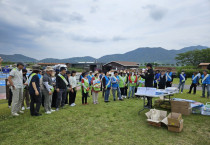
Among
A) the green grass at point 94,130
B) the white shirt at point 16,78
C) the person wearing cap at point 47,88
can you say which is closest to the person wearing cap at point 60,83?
the person wearing cap at point 47,88

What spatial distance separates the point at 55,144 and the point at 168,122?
3.45 m

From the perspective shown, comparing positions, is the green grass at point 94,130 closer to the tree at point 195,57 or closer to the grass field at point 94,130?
the grass field at point 94,130

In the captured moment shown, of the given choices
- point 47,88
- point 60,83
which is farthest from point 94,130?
point 60,83

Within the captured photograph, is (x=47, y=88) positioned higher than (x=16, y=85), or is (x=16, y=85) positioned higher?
(x=16, y=85)

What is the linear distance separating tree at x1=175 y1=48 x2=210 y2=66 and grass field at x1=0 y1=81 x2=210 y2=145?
213ft

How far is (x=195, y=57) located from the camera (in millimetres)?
59531

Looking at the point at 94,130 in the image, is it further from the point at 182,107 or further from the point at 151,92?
the point at 182,107

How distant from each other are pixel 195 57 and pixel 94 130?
7037 centimetres

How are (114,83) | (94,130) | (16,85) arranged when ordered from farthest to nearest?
(114,83), (16,85), (94,130)

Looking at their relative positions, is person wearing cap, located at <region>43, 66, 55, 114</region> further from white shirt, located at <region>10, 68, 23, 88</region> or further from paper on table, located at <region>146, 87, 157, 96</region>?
paper on table, located at <region>146, 87, 157, 96</region>

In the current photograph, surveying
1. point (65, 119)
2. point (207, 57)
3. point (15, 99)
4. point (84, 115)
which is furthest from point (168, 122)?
point (207, 57)

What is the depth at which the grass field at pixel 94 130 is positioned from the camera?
353 centimetres

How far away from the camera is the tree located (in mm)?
55662

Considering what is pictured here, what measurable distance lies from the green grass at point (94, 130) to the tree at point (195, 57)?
64.9 m
